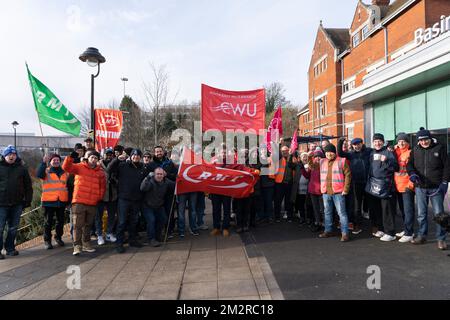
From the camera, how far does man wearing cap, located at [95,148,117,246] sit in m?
6.40

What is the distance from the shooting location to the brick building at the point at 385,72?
10.3m

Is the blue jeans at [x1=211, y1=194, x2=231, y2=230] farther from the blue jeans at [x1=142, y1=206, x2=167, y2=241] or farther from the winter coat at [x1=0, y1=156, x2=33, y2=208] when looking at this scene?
the winter coat at [x1=0, y1=156, x2=33, y2=208]

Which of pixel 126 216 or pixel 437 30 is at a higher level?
pixel 437 30

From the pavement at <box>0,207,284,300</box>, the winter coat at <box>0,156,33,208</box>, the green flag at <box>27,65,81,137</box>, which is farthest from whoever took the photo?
the green flag at <box>27,65,81,137</box>

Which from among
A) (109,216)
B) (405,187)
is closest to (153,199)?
(109,216)

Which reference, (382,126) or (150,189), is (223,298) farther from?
(382,126)

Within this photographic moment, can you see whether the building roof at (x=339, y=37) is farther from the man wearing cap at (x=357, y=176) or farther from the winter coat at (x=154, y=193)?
the winter coat at (x=154, y=193)

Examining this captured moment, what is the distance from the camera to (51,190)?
620cm

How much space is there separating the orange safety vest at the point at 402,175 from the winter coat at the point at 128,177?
528cm

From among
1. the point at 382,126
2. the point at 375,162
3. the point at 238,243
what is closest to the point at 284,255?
the point at 238,243

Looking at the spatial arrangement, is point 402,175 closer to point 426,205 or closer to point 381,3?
point 426,205

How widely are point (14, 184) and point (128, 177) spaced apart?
221 cm

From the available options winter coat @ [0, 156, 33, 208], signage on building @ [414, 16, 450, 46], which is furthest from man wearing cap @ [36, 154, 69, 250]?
signage on building @ [414, 16, 450, 46]

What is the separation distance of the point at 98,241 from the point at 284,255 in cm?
393
